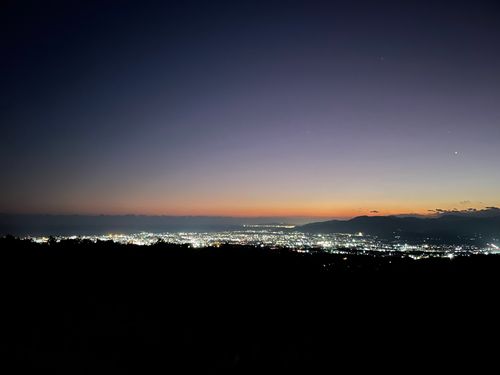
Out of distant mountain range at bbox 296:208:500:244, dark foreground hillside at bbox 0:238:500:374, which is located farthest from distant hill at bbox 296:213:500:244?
dark foreground hillside at bbox 0:238:500:374

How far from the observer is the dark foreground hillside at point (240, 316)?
7051mm

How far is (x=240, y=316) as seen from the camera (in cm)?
1037

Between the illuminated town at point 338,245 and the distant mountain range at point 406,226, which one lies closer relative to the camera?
the illuminated town at point 338,245

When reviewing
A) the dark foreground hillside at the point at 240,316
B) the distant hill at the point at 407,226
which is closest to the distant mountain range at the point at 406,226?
the distant hill at the point at 407,226

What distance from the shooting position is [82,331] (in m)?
8.75

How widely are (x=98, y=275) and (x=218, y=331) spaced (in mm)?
8069

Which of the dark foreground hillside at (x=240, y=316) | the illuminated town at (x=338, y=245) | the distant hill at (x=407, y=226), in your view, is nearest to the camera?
the dark foreground hillside at (x=240, y=316)

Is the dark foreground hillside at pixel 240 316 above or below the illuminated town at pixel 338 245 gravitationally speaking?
above

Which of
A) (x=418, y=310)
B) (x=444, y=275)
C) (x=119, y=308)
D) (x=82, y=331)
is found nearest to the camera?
(x=82, y=331)

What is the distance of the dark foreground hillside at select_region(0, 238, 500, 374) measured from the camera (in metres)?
7.05

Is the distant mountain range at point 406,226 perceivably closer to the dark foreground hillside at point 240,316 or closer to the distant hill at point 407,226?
the distant hill at point 407,226

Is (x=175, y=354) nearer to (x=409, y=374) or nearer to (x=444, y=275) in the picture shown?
(x=409, y=374)

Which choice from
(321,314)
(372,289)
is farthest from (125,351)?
(372,289)

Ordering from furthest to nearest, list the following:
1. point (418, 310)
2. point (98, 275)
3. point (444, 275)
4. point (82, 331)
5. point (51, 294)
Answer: point (98, 275), point (444, 275), point (51, 294), point (418, 310), point (82, 331)
